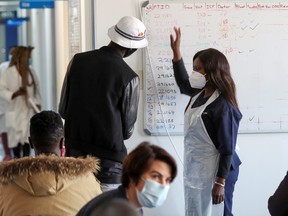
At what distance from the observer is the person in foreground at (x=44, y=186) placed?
243 cm

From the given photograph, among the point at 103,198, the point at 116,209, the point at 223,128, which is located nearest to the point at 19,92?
the point at 223,128

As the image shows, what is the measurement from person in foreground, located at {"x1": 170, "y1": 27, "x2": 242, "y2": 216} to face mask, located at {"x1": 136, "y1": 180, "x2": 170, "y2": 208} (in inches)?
52.4

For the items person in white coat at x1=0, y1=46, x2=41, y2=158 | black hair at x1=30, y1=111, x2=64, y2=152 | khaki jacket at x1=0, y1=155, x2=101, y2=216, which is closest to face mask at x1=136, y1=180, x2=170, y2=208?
khaki jacket at x1=0, y1=155, x2=101, y2=216

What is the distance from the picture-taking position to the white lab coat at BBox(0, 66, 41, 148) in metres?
6.17

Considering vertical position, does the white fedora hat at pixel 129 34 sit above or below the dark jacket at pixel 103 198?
above

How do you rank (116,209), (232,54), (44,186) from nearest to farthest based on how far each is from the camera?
(116,209)
(44,186)
(232,54)

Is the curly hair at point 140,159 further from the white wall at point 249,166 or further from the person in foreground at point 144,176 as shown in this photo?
the white wall at point 249,166

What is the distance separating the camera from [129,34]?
3.38 m

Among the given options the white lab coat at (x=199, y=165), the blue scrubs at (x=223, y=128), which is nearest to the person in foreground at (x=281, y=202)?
the blue scrubs at (x=223, y=128)

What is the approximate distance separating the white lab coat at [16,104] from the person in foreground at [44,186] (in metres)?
3.77

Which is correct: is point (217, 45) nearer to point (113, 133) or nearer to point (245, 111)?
point (245, 111)

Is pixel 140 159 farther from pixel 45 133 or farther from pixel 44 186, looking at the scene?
pixel 45 133

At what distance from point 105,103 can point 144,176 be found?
1307 millimetres

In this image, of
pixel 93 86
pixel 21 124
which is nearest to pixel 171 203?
pixel 93 86
